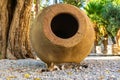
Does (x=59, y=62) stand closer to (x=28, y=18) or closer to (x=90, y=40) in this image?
(x=90, y=40)

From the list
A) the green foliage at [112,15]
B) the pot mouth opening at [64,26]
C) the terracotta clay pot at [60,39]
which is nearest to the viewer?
the terracotta clay pot at [60,39]

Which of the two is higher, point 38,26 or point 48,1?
point 48,1

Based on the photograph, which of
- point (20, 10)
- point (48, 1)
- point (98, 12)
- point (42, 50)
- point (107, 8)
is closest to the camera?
point (42, 50)

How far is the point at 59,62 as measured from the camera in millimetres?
8023

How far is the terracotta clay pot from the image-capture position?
25.2ft

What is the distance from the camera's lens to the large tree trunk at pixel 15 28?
1160 centimetres

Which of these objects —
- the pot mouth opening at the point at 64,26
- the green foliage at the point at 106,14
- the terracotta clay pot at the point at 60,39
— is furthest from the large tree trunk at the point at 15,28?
the green foliage at the point at 106,14

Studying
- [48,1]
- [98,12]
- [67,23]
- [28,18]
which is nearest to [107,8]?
[98,12]

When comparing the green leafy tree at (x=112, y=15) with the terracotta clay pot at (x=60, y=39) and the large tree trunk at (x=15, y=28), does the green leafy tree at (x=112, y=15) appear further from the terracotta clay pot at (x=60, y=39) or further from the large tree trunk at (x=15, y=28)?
the terracotta clay pot at (x=60, y=39)

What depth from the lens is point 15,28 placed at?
1164cm

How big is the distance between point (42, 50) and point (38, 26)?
0.53 m

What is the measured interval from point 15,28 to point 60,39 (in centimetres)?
419

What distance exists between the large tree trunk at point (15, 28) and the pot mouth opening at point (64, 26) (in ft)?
9.08

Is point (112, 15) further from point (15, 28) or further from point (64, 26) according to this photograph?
point (64, 26)
